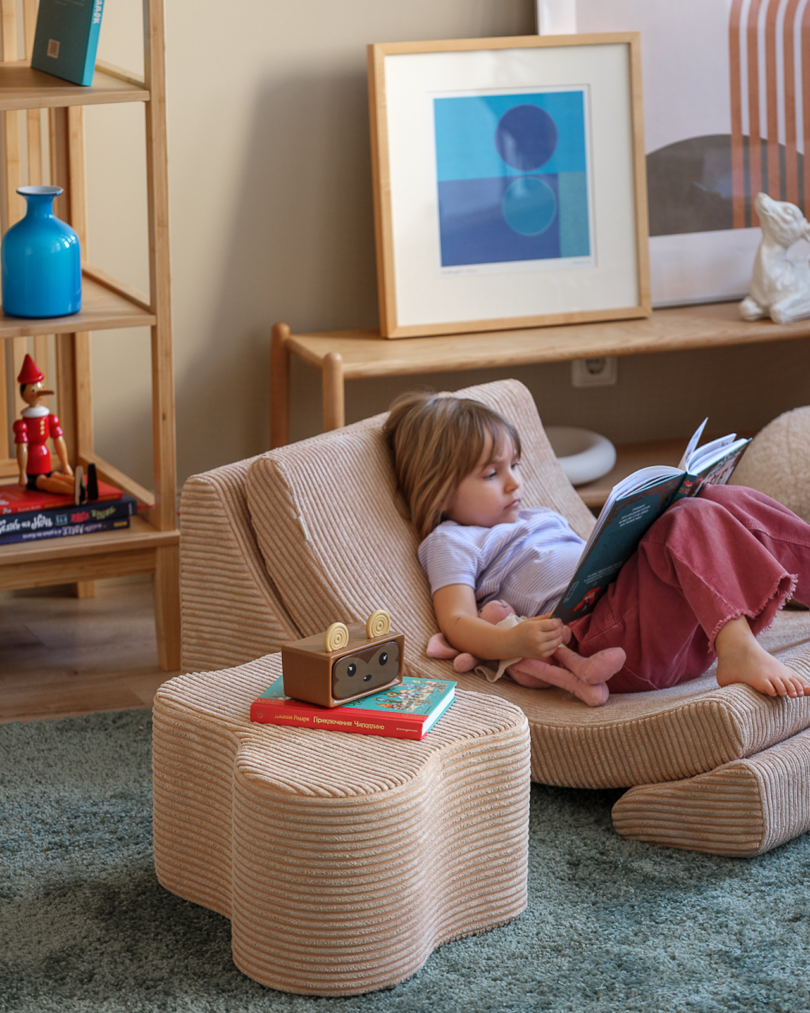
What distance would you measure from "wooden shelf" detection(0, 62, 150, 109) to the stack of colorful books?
0.69 m

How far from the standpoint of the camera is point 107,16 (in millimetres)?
2545

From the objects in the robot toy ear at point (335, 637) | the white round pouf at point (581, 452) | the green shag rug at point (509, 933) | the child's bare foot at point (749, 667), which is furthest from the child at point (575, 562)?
the white round pouf at point (581, 452)

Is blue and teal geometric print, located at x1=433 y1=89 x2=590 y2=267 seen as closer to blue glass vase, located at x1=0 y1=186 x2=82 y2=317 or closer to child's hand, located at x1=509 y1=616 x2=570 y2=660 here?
blue glass vase, located at x1=0 y1=186 x2=82 y2=317

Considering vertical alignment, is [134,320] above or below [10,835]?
above

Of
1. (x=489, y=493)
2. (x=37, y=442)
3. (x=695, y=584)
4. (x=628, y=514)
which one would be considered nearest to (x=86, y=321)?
(x=37, y=442)

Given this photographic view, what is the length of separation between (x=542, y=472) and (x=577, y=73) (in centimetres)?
102

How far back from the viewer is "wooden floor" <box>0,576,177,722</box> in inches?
88.4

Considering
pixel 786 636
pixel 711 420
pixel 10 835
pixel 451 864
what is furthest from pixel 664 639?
pixel 711 420

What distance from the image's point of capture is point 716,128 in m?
2.96

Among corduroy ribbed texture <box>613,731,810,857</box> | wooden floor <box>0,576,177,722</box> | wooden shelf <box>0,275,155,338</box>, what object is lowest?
corduroy ribbed texture <box>613,731,810,857</box>

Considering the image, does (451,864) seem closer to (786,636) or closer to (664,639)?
(664,639)

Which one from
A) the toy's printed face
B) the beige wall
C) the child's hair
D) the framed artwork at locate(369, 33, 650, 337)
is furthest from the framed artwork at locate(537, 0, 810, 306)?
the toy's printed face

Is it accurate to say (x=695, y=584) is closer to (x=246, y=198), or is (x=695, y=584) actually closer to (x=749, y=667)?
(x=749, y=667)

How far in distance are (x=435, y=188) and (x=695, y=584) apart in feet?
4.26
